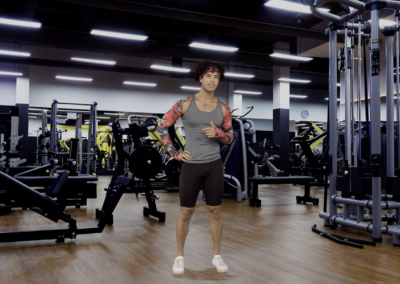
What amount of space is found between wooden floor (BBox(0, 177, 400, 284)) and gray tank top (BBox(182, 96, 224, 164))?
747 millimetres

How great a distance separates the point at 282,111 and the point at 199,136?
11030mm

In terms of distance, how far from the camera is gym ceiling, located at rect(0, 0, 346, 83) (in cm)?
850

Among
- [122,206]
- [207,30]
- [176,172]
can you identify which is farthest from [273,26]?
[122,206]

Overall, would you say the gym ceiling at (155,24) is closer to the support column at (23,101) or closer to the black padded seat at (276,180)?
the support column at (23,101)

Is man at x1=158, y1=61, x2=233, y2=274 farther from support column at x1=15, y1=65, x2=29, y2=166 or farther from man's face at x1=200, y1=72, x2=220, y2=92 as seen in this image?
support column at x1=15, y1=65, x2=29, y2=166

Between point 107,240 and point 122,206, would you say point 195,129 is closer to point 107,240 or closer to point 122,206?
point 107,240

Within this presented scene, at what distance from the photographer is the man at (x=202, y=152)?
233cm

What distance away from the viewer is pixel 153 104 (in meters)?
14.1

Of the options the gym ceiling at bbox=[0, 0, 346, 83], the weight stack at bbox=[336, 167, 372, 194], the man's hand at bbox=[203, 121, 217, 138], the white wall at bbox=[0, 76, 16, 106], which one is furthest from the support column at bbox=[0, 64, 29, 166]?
the man's hand at bbox=[203, 121, 217, 138]

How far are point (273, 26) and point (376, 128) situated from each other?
627 cm

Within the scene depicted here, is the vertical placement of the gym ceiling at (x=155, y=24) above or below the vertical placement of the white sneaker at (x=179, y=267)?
above

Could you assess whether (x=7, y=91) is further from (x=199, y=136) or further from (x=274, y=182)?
(x=199, y=136)

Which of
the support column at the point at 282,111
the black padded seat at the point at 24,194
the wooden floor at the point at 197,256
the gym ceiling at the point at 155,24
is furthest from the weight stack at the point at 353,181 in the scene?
the support column at the point at 282,111

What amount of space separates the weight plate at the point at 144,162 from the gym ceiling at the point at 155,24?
4655 millimetres
